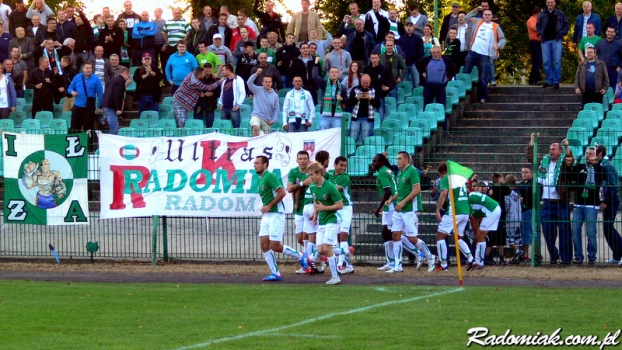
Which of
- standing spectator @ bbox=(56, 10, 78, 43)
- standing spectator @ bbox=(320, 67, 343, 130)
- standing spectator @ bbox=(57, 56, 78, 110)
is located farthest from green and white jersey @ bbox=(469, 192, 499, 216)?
standing spectator @ bbox=(56, 10, 78, 43)

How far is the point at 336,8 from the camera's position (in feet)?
124

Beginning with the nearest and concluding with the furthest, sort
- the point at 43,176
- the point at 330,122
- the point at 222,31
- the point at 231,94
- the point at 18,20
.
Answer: the point at 43,176
the point at 330,122
the point at 231,94
the point at 222,31
the point at 18,20

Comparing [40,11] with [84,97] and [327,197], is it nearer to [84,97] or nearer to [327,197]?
[84,97]

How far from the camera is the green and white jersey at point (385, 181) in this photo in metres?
17.9

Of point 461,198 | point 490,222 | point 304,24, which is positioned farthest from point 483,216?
point 304,24

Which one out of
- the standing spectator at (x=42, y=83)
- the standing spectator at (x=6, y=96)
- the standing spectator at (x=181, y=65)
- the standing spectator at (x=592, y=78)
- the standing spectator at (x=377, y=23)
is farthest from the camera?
the standing spectator at (x=377, y=23)

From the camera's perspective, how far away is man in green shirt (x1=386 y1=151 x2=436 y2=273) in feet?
57.5

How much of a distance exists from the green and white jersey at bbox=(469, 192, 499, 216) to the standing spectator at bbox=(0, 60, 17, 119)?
1157 centimetres

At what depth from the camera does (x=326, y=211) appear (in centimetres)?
1616

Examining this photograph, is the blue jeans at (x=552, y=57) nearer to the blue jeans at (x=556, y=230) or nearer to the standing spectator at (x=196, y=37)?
the blue jeans at (x=556, y=230)

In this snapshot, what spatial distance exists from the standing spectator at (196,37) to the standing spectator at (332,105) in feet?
17.6

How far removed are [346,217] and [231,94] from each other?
20.3 ft

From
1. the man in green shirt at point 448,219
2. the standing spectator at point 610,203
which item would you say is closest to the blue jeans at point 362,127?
the man in green shirt at point 448,219

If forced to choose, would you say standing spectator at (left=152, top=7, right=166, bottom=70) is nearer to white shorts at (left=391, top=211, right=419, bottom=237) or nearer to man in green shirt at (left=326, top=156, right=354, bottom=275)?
man in green shirt at (left=326, top=156, right=354, bottom=275)
